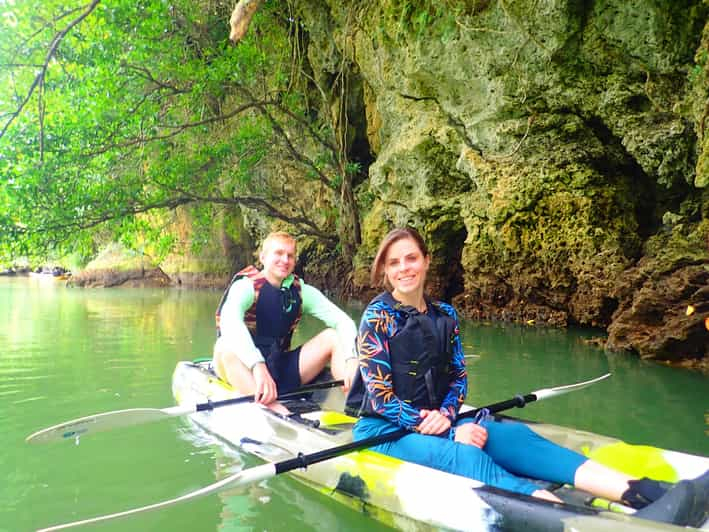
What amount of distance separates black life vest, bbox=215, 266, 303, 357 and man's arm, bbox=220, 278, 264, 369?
0.17 feet

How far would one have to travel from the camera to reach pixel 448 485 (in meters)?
2.12

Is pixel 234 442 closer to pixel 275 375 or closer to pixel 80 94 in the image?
pixel 275 375

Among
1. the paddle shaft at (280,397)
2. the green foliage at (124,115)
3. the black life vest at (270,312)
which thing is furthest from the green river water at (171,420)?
the green foliage at (124,115)

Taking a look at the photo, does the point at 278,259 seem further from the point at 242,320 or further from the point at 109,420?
the point at 109,420

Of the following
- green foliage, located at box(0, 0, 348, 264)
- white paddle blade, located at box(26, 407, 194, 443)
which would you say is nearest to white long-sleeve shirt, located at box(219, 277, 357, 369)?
white paddle blade, located at box(26, 407, 194, 443)

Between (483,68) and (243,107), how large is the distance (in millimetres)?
4974

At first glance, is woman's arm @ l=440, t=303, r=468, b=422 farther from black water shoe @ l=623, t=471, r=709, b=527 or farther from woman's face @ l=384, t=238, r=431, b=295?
black water shoe @ l=623, t=471, r=709, b=527

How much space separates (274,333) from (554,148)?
19.9 ft

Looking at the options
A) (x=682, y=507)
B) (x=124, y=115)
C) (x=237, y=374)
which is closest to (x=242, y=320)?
(x=237, y=374)

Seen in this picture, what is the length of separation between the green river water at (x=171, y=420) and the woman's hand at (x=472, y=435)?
51 cm

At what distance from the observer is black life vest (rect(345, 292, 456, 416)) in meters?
2.44

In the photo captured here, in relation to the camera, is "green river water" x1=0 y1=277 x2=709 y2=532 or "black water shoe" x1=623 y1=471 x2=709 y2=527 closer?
"black water shoe" x1=623 y1=471 x2=709 y2=527

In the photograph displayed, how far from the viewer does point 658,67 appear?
670cm

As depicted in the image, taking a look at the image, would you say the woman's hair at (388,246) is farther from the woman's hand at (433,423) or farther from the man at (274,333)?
the man at (274,333)
